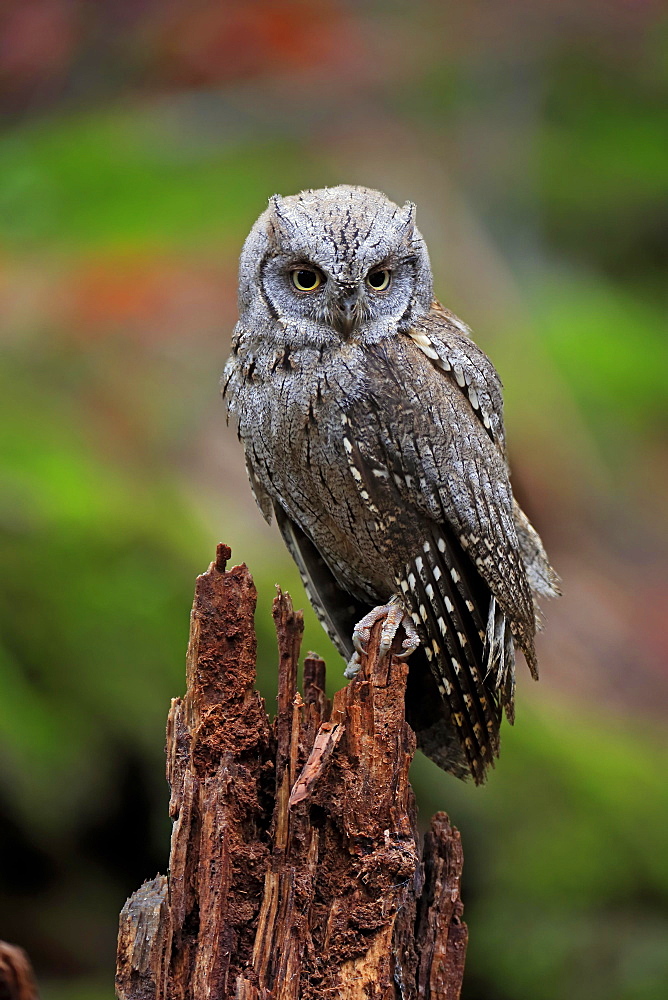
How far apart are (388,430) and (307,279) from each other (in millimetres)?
418

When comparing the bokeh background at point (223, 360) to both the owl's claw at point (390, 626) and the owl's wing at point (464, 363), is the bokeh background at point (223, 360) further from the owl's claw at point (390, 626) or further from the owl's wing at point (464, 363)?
the owl's wing at point (464, 363)

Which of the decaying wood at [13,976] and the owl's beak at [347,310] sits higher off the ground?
the owl's beak at [347,310]

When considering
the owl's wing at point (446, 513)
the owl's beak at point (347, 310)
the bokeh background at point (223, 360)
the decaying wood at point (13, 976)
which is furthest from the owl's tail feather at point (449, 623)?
the decaying wood at point (13, 976)

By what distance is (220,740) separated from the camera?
1.79 meters

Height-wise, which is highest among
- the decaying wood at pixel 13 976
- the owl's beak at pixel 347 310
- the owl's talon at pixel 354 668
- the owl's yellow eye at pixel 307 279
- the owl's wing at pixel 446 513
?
the owl's yellow eye at pixel 307 279

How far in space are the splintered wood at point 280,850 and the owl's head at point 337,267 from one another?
70 centimetres

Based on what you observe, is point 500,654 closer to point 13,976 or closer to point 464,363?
point 464,363

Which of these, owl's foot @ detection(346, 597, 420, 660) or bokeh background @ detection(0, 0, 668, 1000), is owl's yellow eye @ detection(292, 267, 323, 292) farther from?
bokeh background @ detection(0, 0, 668, 1000)

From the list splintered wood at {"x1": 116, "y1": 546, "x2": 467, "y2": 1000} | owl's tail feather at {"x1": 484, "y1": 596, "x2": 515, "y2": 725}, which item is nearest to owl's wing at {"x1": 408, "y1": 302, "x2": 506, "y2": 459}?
owl's tail feather at {"x1": 484, "y1": 596, "x2": 515, "y2": 725}

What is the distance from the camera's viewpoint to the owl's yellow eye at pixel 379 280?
2.13 metres

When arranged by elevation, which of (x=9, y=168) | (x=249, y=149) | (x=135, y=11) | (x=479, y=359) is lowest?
(x=479, y=359)

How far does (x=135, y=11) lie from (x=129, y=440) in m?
2.69

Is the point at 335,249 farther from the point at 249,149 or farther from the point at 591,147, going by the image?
the point at 591,147

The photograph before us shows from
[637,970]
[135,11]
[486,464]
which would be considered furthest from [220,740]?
[135,11]
